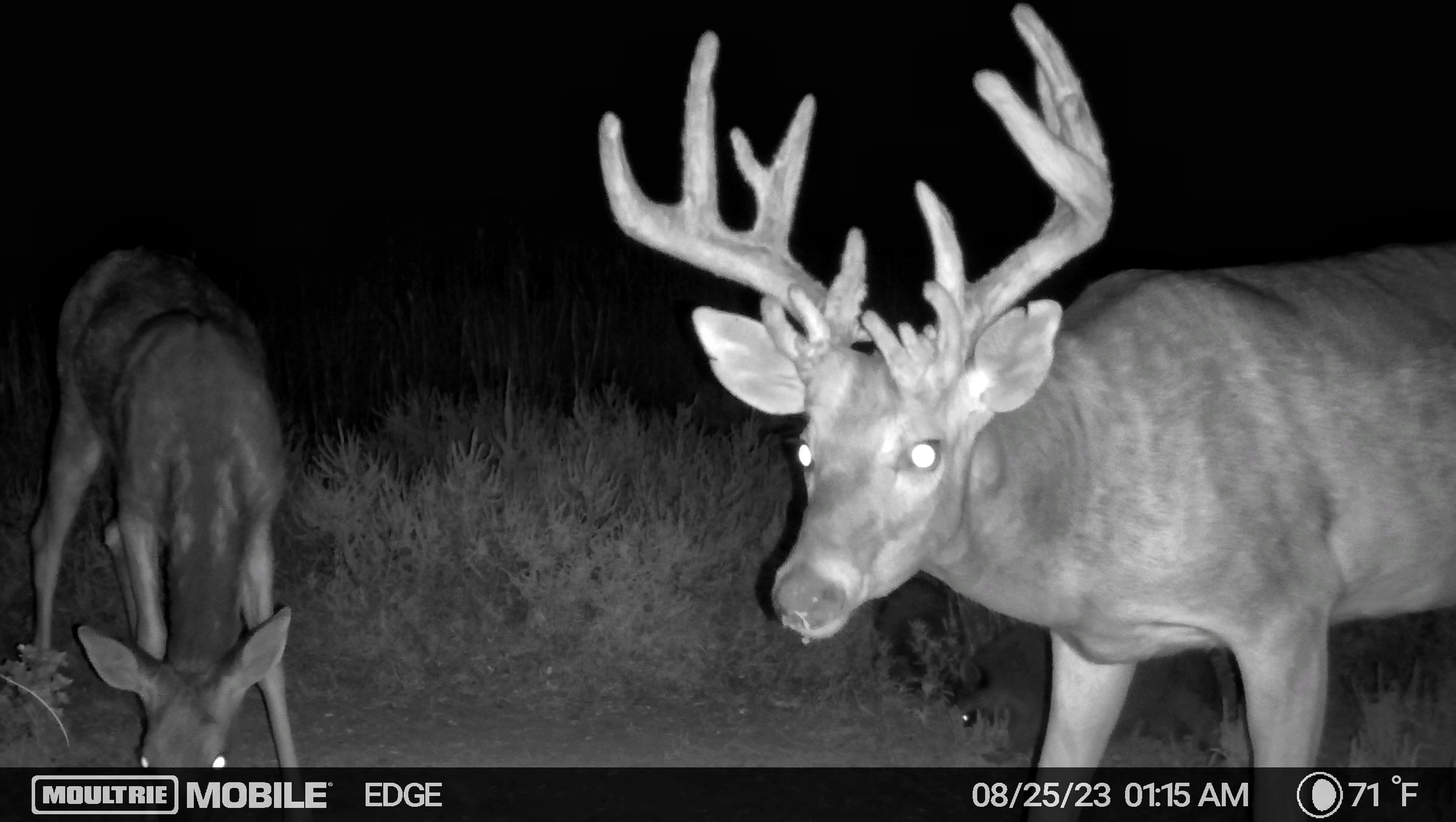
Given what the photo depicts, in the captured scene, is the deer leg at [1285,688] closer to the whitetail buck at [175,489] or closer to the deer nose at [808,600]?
the deer nose at [808,600]

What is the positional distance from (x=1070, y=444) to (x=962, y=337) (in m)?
0.59

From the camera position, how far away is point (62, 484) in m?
7.20

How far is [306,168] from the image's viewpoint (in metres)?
27.2

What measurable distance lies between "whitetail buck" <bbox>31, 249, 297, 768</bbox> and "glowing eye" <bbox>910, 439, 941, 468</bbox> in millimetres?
2358

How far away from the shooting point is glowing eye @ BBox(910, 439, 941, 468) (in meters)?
4.25

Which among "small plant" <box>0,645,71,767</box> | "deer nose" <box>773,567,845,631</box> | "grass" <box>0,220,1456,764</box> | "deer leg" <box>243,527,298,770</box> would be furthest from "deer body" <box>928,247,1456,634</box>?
"small plant" <box>0,645,71,767</box>

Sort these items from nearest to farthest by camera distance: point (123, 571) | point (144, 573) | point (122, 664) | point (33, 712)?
1. point (122, 664)
2. point (144, 573)
3. point (33, 712)
4. point (123, 571)

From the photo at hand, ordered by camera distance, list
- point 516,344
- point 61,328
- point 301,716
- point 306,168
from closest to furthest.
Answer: point 301,716
point 61,328
point 516,344
point 306,168

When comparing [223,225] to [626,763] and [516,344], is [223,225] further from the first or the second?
[626,763]

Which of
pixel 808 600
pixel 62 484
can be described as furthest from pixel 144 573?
pixel 808 600

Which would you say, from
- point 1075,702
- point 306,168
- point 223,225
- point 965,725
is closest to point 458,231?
point 223,225

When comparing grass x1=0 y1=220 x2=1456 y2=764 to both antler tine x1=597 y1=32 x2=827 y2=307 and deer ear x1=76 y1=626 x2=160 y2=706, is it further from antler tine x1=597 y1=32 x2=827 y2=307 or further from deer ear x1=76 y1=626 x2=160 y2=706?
antler tine x1=597 y1=32 x2=827 y2=307

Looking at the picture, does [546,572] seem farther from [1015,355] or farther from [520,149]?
[520,149]

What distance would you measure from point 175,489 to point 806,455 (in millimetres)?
2645
